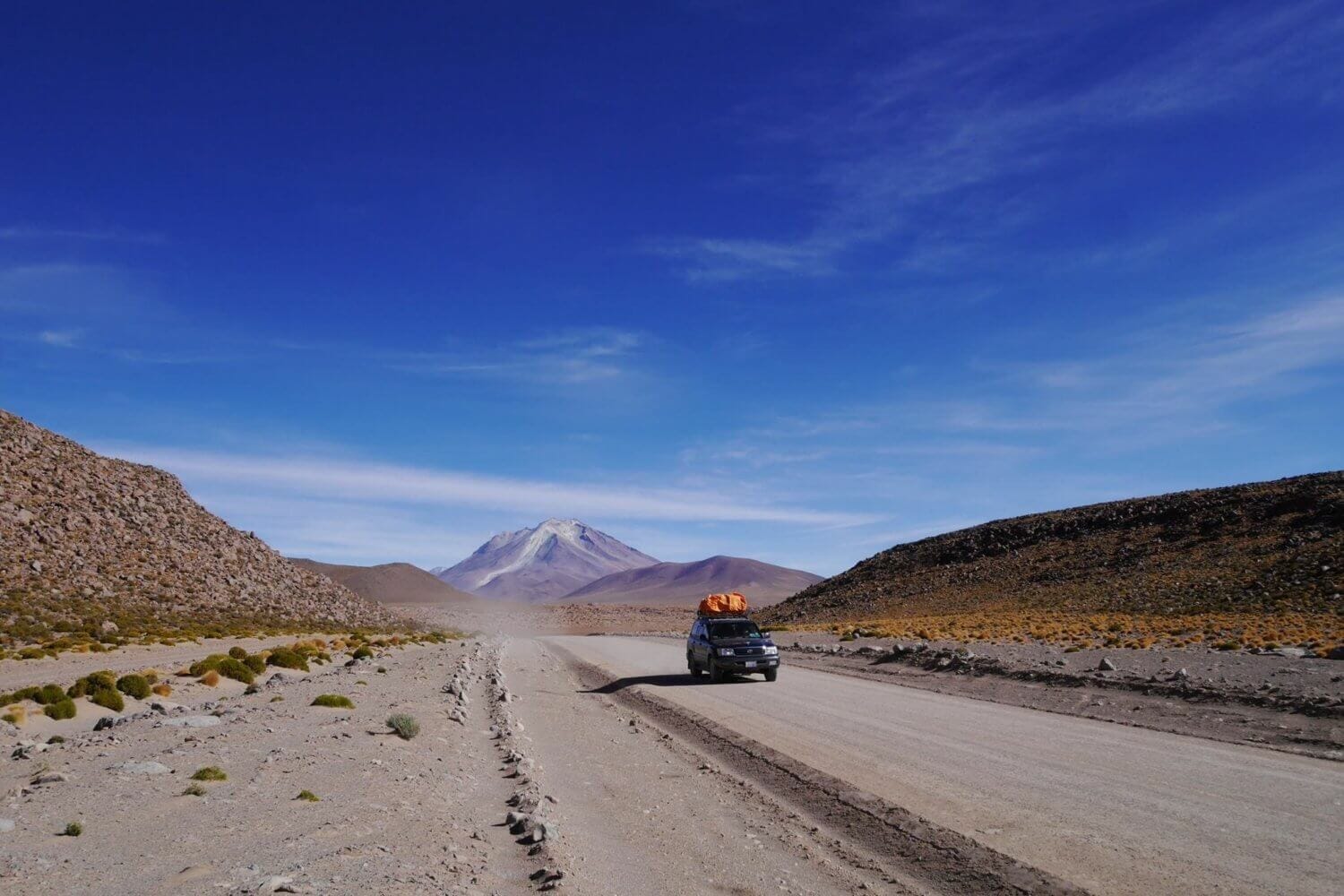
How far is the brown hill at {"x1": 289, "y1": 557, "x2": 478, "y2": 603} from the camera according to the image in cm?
17750

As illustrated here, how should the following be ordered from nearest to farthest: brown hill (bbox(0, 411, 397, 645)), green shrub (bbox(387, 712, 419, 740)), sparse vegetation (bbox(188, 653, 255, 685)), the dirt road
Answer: the dirt road → green shrub (bbox(387, 712, 419, 740)) → sparse vegetation (bbox(188, 653, 255, 685)) → brown hill (bbox(0, 411, 397, 645))

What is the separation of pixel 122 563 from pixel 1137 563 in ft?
249

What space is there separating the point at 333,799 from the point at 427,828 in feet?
5.46

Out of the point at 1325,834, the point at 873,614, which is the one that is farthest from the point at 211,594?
the point at 1325,834

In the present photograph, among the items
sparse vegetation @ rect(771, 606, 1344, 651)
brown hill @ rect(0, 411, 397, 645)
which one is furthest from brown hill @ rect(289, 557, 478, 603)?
sparse vegetation @ rect(771, 606, 1344, 651)

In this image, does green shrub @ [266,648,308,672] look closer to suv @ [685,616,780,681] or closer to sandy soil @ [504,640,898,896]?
suv @ [685,616,780,681]

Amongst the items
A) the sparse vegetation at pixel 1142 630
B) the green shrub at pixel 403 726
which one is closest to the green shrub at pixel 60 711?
the green shrub at pixel 403 726

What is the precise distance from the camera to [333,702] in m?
17.6

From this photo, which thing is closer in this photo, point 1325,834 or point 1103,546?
point 1325,834

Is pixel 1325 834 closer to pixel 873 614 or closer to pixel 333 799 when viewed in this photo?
pixel 333 799

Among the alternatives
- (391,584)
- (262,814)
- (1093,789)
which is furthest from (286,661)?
(391,584)

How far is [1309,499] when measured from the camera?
6681cm

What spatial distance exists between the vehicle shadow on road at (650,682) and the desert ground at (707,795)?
455 centimetres

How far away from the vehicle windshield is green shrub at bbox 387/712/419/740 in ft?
40.1
